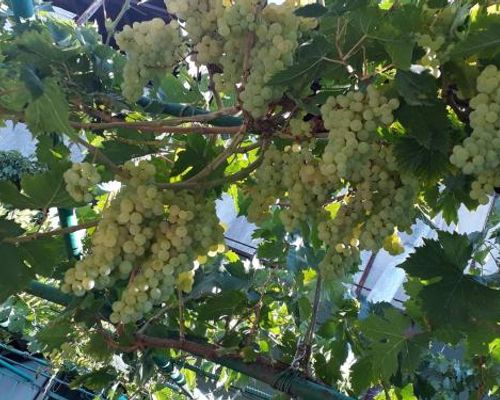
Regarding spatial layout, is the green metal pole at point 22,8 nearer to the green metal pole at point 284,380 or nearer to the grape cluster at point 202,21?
the grape cluster at point 202,21

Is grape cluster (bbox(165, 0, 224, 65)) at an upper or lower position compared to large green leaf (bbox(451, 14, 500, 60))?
lower

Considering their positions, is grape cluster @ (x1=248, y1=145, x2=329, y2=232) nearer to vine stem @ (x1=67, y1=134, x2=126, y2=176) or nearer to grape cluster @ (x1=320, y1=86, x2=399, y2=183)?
grape cluster @ (x1=320, y1=86, x2=399, y2=183)

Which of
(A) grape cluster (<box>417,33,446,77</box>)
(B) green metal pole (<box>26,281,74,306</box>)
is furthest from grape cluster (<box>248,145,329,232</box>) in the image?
(B) green metal pole (<box>26,281,74,306</box>)

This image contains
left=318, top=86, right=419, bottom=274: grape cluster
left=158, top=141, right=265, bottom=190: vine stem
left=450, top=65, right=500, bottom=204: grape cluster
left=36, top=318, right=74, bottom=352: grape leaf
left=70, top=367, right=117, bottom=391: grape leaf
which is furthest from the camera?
left=70, top=367, right=117, bottom=391: grape leaf

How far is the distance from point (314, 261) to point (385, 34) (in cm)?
84

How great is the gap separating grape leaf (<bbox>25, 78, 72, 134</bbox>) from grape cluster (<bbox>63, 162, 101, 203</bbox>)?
2.3 inches

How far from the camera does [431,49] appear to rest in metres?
0.85

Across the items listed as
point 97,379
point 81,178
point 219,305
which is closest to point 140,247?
point 81,178

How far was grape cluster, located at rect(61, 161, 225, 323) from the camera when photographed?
97 centimetres

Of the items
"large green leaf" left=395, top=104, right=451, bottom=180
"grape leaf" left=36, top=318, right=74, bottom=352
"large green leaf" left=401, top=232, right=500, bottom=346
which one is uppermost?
"large green leaf" left=395, top=104, right=451, bottom=180

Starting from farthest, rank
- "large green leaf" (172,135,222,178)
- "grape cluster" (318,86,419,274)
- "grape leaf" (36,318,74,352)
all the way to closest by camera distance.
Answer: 1. "grape leaf" (36,318,74,352)
2. "large green leaf" (172,135,222,178)
3. "grape cluster" (318,86,419,274)

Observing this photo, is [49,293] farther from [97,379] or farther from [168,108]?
[168,108]

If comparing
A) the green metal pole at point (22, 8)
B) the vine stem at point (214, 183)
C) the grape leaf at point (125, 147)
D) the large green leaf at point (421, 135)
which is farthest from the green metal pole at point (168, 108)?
the large green leaf at point (421, 135)

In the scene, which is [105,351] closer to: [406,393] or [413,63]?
[406,393]
